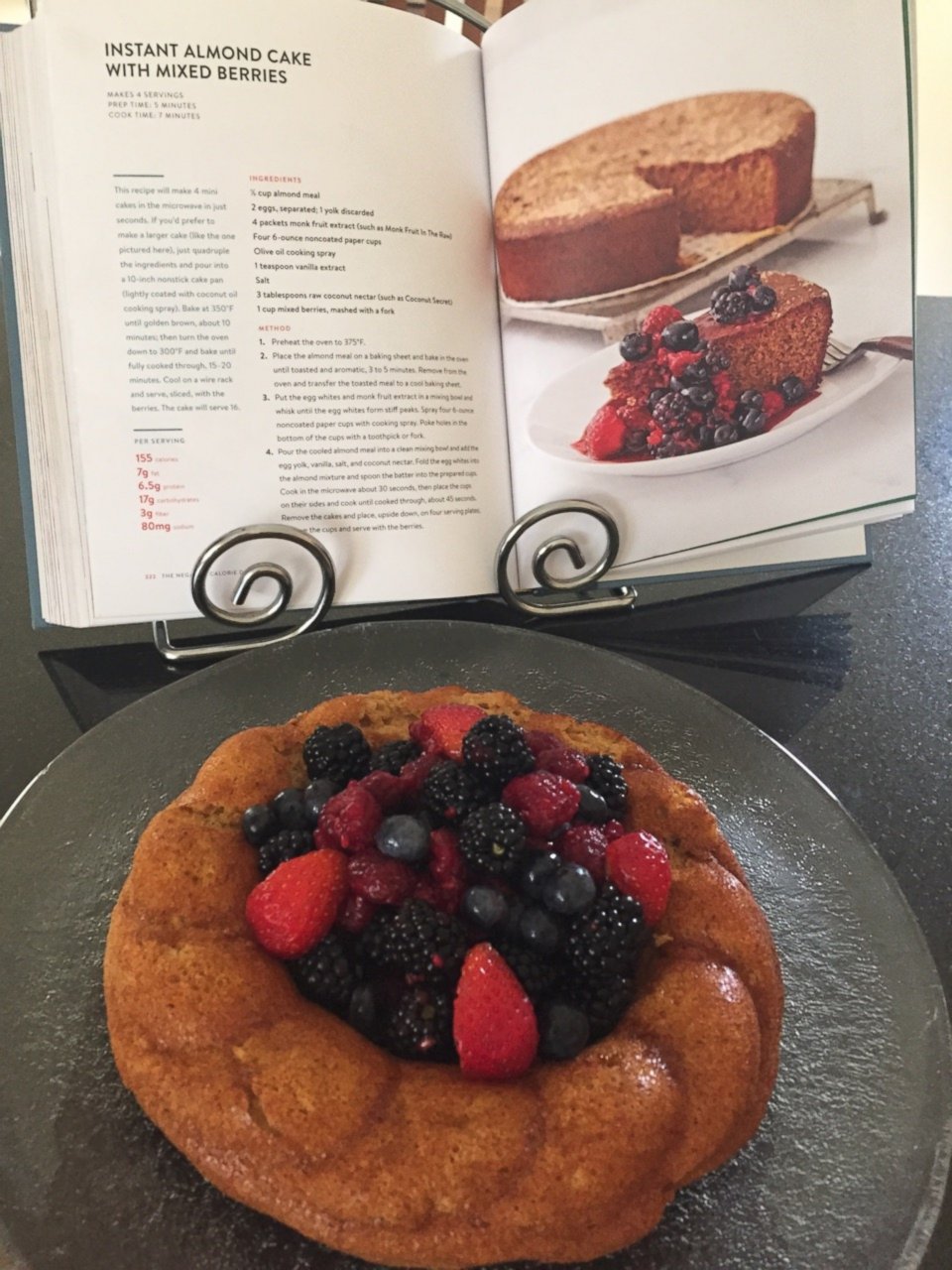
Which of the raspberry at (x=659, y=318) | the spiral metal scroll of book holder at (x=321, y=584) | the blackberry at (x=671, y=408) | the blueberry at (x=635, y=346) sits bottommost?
the spiral metal scroll of book holder at (x=321, y=584)

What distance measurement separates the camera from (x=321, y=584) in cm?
125

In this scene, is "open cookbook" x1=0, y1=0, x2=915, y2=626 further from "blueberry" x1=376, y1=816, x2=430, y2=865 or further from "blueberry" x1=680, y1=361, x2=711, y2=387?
"blueberry" x1=376, y1=816, x2=430, y2=865

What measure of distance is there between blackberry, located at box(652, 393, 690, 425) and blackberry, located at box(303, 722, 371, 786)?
0.61 meters

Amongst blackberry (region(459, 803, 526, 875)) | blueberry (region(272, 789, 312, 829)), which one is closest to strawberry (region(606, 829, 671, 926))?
blackberry (region(459, 803, 526, 875))

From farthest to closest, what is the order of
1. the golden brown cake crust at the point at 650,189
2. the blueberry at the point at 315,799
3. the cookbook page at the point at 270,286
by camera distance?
the golden brown cake crust at the point at 650,189 < the cookbook page at the point at 270,286 < the blueberry at the point at 315,799

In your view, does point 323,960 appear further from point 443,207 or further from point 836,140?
point 836,140

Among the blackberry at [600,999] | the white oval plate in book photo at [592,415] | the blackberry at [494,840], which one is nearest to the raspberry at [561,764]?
the blackberry at [494,840]

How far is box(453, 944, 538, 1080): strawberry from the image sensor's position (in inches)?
31.1

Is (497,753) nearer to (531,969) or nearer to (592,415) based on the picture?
(531,969)

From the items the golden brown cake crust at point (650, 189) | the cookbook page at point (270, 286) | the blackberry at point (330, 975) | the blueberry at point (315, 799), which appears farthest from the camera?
the golden brown cake crust at point (650, 189)

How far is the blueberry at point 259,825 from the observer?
97cm

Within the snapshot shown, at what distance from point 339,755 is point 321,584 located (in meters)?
0.32

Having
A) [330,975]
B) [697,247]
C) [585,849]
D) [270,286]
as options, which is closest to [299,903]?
[330,975]

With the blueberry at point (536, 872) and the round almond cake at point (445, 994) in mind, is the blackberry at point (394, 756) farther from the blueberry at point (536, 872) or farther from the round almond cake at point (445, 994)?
the blueberry at point (536, 872)
